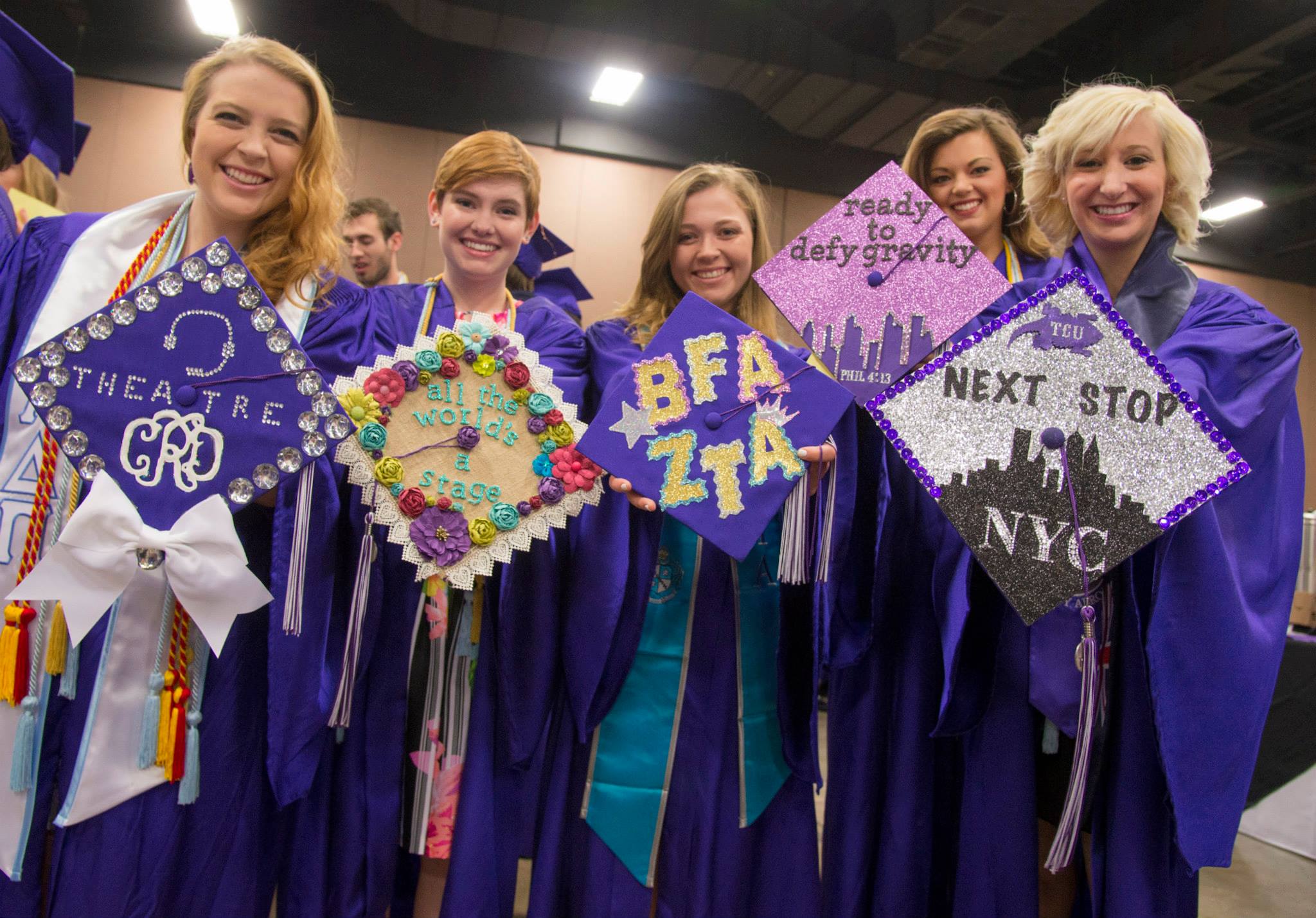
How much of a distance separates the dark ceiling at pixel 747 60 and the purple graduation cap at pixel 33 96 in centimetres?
378

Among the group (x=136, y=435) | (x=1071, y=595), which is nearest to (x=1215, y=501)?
(x=1071, y=595)

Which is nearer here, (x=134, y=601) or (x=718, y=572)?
(x=134, y=601)

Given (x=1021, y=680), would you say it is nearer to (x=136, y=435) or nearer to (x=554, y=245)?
(x=136, y=435)

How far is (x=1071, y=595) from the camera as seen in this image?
137cm

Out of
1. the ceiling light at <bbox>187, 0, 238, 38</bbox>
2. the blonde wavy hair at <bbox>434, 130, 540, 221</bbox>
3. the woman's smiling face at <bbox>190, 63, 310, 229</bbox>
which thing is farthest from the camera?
the ceiling light at <bbox>187, 0, 238, 38</bbox>

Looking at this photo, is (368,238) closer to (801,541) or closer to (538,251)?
(538,251)

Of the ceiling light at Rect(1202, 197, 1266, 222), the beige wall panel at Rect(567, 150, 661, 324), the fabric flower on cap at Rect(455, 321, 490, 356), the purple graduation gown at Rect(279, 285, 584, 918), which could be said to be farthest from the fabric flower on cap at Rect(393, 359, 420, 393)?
the ceiling light at Rect(1202, 197, 1266, 222)

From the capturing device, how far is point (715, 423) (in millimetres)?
1515

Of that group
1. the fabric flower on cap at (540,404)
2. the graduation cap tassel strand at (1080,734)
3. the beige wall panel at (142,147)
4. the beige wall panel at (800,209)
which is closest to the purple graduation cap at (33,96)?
the fabric flower on cap at (540,404)

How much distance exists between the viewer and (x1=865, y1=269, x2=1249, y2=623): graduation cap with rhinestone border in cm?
137

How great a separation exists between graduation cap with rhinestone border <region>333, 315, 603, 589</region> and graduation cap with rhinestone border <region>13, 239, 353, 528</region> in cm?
11

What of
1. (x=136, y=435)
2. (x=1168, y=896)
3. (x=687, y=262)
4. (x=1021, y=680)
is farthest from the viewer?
(x=687, y=262)

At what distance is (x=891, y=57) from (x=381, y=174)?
367 cm

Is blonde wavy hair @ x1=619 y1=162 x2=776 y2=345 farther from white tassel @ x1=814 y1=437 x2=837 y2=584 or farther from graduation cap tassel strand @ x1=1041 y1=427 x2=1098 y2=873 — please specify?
graduation cap tassel strand @ x1=1041 y1=427 x2=1098 y2=873
